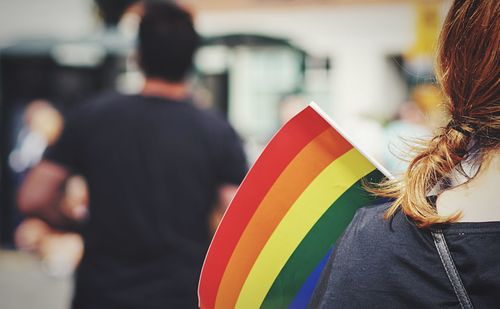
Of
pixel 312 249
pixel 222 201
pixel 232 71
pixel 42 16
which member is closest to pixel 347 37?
pixel 232 71

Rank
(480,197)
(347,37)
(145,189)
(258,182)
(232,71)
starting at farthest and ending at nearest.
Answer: (347,37), (232,71), (145,189), (258,182), (480,197)

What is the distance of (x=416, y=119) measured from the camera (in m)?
7.34

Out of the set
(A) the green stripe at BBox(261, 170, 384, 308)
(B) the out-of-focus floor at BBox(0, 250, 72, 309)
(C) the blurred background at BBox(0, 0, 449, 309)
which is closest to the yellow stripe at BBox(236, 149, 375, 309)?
(A) the green stripe at BBox(261, 170, 384, 308)

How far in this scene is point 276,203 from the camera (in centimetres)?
111

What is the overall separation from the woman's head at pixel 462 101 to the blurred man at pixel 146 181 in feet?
3.75

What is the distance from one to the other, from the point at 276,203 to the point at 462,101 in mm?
345

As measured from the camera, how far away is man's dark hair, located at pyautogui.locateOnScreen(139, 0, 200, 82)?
7.17ft

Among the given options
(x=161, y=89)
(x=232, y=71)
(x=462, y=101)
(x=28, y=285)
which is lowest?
(x=28, y=285)

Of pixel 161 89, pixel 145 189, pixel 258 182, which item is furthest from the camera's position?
pixel 161 89

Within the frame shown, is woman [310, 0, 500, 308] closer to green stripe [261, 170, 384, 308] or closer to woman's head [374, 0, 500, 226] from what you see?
woman's head [374, 0, 500, 226]

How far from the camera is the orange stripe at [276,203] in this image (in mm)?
1102

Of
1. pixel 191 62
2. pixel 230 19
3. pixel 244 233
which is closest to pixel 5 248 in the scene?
pixel 230 19

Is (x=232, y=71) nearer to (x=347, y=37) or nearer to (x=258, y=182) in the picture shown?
(x=347, y=37)

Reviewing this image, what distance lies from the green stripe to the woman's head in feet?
0.46
